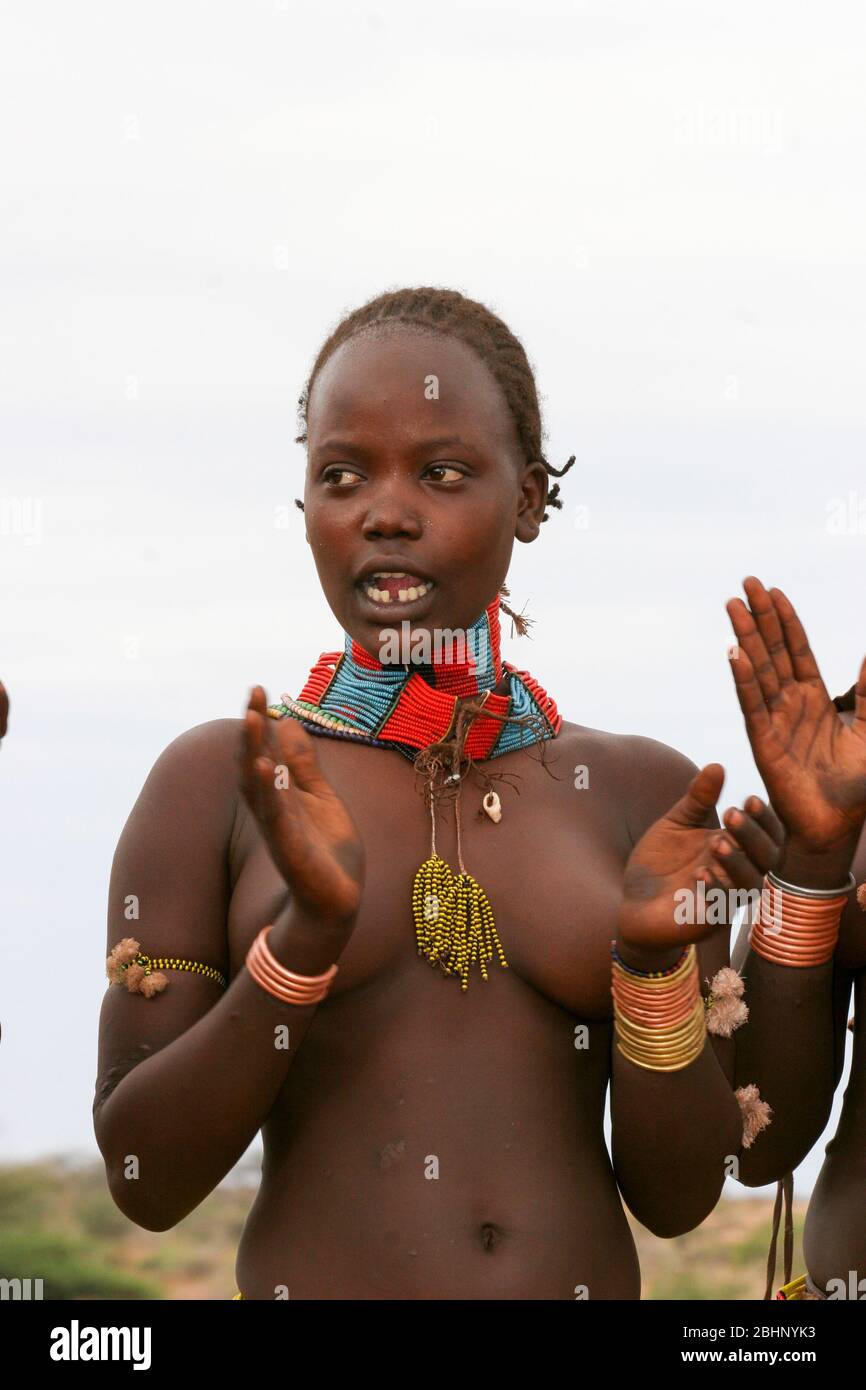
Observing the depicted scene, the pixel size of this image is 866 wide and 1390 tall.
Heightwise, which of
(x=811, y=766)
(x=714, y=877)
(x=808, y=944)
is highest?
(x=811, y=766)

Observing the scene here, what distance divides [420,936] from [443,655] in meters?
0.70

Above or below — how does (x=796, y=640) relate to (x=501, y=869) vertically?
above

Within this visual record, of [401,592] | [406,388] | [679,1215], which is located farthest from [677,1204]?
[406,388]

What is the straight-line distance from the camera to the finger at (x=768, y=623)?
455cm

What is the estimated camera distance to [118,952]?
4.60 m

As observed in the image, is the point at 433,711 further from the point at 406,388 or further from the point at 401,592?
the point at 406,388

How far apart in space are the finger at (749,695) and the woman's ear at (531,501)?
2.65ft

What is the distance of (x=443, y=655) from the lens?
4891mm

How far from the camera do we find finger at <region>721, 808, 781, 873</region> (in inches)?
162

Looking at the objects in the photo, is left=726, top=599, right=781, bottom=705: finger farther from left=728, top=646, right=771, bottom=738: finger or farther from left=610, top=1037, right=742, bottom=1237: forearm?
left=610, top=1037, right=742, bottom=1237: forearm

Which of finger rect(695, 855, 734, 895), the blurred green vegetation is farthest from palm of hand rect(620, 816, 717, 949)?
the blurred green vegetation

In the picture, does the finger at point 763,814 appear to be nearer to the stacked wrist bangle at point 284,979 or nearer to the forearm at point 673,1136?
the forearm at point 673,1136
